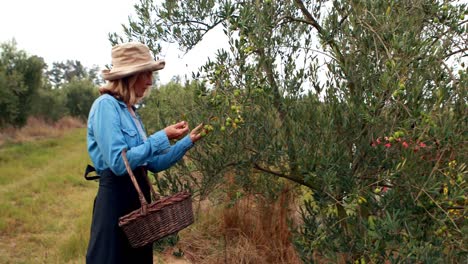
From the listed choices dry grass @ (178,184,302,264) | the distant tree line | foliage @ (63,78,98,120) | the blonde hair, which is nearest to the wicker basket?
the blonde hair

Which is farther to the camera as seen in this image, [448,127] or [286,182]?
[286,182]

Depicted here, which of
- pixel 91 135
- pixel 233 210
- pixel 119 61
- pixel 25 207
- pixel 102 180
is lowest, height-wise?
pixel 25 207

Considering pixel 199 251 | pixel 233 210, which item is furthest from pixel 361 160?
pixel 199 251

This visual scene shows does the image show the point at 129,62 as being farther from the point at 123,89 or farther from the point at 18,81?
the point at 18,81

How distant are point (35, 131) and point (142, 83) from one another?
22945mm

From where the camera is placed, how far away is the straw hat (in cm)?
254

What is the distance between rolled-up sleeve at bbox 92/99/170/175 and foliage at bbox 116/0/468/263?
0.41m

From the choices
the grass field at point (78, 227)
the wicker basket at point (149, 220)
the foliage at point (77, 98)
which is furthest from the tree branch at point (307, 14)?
the foliage at point (77, 98)

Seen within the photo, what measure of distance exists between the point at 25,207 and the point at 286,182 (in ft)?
20.5

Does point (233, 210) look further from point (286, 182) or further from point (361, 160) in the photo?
→ point (361, 160)

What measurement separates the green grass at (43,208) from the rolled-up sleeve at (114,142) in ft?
12.6

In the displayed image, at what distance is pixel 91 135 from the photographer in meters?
2.52

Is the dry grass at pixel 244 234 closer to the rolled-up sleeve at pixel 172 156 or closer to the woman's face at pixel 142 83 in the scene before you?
the rolled-up sleeve at pixel 172 156

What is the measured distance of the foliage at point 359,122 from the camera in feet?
7.09
